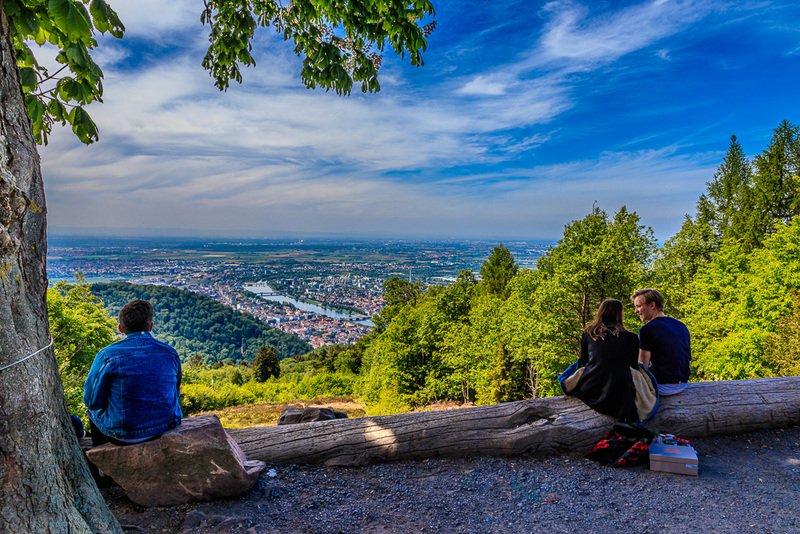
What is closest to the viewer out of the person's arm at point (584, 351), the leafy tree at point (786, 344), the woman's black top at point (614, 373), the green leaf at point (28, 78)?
the green leaf at point (28, 78)

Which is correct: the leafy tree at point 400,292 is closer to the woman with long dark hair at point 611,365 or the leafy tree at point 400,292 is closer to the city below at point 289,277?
the city below at point 289,277

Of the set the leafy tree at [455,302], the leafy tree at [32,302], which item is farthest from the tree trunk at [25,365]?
the leafy tree at [455,302]

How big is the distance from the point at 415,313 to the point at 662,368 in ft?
76.7

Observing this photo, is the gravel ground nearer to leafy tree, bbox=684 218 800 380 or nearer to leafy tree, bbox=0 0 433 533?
leafy tree, bbox=0 0 433 533

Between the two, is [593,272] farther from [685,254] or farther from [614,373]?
[614,373]

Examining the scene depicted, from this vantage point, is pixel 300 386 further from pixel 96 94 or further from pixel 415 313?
pixel 96 94

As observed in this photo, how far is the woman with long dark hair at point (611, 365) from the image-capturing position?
4566mm

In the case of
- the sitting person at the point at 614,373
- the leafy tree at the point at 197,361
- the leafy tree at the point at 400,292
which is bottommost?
the leafy tree at the point at 197,361

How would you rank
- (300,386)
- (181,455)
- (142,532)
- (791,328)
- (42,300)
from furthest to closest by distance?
(300,386) → (791,328) → (181,455) → (142,532) → (42,300)

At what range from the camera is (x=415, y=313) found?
28406 millimetres

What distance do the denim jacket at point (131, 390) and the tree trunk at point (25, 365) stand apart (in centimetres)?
87

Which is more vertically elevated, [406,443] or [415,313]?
[406,443]

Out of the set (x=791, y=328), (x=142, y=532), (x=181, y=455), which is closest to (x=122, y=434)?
(x=181, y=455)

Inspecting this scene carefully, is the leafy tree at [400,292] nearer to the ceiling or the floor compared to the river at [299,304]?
nearer to the ceiling
